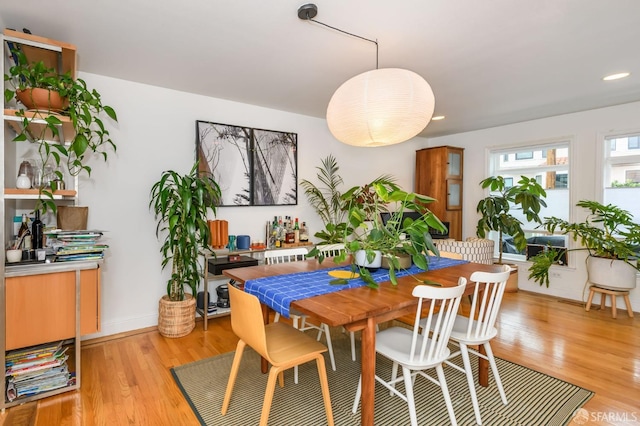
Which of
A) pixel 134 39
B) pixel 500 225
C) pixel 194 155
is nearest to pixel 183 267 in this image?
pixel 194 155

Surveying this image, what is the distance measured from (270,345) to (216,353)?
4.01ft

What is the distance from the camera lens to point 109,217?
316 cm

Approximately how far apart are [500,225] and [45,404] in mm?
5092

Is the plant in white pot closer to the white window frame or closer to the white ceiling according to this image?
the white ceiling

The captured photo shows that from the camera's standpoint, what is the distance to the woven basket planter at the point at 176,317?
3135 mm

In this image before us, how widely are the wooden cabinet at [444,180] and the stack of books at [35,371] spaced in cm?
489

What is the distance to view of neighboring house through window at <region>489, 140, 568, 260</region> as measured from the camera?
468cm

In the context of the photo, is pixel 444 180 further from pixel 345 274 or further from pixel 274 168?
pixel 345 274

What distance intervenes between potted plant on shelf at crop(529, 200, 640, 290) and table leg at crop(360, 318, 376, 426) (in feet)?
11.2

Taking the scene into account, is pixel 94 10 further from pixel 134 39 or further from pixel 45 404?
pixel 45 404

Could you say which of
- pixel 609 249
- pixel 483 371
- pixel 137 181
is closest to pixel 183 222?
pixel 137 181

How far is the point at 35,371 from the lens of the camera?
85.2 inches

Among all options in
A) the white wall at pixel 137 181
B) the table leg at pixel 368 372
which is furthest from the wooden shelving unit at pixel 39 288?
the table leg at pixel 368 372

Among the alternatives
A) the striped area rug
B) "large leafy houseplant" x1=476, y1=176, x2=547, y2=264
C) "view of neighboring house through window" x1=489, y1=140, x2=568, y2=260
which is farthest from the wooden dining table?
"view of neighboring house through window" x1=489, y1=140, x2=568, y2=260
